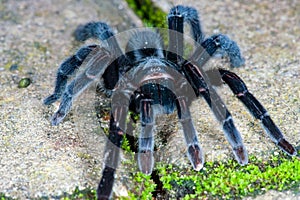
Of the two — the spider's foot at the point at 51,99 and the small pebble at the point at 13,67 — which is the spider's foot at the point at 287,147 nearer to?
the spider's foot at the point at 51,99

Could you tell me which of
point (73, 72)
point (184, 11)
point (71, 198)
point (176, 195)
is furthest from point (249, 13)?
point (71, 198)

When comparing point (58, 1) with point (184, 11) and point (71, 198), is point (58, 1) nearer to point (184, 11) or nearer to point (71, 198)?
point (184, 11)

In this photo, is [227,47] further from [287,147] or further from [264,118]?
[287,147]

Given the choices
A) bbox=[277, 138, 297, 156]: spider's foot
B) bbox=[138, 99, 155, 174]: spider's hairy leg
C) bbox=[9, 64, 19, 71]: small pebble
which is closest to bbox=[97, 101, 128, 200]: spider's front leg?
bbox=[138, 99, 155, 174]: spider's hairy leg

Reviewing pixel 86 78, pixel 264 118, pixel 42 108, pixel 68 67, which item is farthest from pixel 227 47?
pixel 42 108

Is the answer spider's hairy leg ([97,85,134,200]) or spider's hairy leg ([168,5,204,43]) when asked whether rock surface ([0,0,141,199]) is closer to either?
spider's hairy leg ([97,85,134,200])

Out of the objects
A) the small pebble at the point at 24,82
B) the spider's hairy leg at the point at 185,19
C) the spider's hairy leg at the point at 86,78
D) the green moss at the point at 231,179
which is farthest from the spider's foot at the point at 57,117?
the spider's hairy leg at the point at 185,19

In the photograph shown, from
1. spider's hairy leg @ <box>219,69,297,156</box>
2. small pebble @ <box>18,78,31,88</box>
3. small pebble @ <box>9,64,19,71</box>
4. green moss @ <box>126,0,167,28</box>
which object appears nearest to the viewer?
spider's hairy leg @ <box>219,69,297,156</box>
